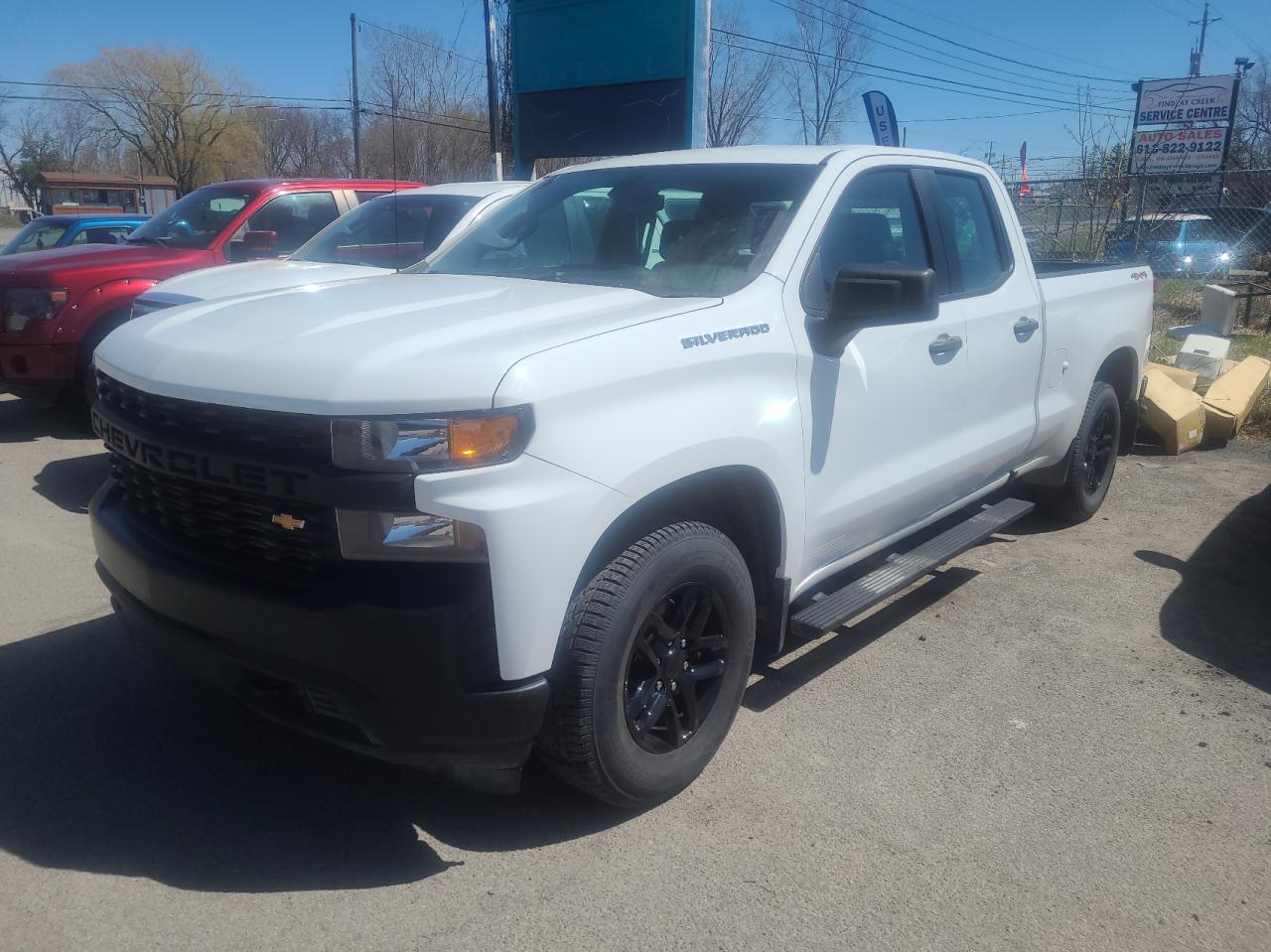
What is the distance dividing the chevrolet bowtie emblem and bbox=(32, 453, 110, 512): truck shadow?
3.87 metres

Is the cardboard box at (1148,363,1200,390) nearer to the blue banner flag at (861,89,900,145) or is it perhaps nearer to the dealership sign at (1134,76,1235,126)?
the blue banner flag at (861,89,900,145)

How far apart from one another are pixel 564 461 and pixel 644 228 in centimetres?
164

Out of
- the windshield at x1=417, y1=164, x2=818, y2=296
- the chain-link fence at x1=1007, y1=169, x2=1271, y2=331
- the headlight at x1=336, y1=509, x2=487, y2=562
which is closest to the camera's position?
the headlight at x1=336, y1=509, x2=487, y2=562

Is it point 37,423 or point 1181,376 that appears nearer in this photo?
point 37,423

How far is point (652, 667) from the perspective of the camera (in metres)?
3.01

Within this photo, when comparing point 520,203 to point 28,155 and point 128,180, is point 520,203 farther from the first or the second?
point 28,155

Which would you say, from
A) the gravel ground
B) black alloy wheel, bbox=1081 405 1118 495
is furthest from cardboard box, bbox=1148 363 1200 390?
the gravel ground

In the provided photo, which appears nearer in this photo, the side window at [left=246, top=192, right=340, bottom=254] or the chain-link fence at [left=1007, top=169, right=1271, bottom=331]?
the side window at [left=246, top=192, right=340, bottom=254]

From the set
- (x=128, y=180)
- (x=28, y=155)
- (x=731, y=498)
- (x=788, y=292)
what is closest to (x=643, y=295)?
(x=788, y=292)

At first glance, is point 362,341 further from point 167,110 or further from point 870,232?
point 167,110

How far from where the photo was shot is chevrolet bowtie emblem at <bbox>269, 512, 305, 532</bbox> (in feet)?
8.25

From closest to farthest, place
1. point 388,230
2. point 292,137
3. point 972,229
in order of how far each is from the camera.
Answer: point 972,229 → point 388,230 → point 292,137

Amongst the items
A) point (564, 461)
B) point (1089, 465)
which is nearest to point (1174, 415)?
point (1089, 465)

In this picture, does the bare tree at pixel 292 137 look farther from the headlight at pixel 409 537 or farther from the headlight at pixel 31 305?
the headlight at pixel 409 537
